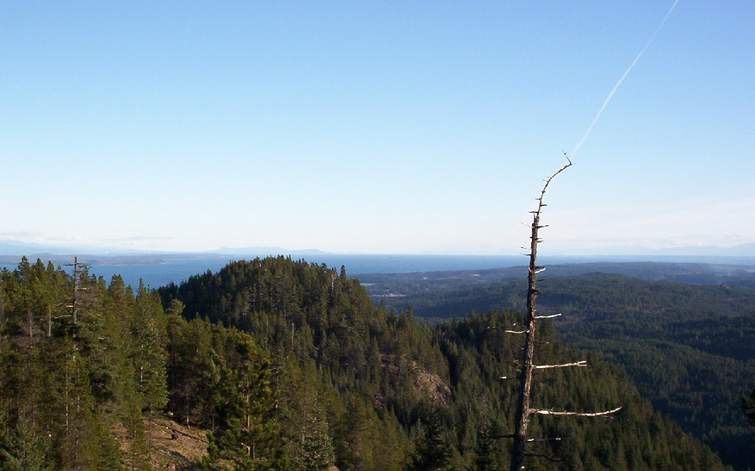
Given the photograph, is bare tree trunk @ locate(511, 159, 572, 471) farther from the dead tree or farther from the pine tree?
the pine tree

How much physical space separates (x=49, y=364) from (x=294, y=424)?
3006 centimetres

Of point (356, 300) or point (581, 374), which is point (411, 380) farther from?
point (581, 374)

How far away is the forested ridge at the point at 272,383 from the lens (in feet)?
112

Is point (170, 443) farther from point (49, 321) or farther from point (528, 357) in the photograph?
point (528, 357)

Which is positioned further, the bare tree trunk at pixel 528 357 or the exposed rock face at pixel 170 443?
the exposed rock face at pixel 170 443

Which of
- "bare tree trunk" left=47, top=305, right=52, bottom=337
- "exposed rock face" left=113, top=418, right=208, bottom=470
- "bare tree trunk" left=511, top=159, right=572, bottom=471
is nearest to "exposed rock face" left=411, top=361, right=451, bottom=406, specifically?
"exposed rock face" left=113, top=418, right=208, bottom=470

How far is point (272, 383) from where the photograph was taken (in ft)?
160

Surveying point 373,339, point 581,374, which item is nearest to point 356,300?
point 373,339

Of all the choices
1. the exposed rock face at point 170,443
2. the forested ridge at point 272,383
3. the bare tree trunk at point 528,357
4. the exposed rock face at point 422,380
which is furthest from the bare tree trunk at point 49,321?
the exposed rock face at point 422,380

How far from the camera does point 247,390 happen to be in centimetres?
3647

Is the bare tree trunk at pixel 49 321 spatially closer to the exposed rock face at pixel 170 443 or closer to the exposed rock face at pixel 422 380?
the exposed rock face at pixel 170 443

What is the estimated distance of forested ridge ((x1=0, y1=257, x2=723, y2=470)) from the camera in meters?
34.2

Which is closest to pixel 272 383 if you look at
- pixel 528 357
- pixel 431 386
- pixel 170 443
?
pixel 170 443

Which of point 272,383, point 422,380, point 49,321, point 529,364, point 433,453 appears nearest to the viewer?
point 529,364
